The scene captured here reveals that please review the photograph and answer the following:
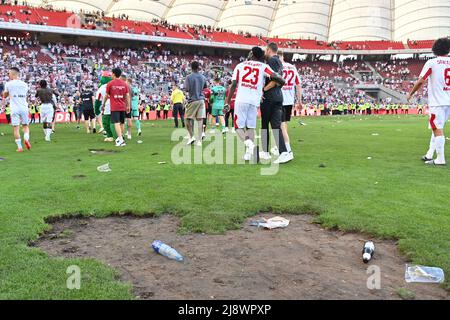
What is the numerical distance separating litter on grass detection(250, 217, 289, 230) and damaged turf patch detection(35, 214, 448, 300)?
0.08m

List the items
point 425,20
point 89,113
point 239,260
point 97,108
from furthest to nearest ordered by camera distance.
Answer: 1. point 425,20
2. point 89,113
3. point 97,108
4. point 239,260

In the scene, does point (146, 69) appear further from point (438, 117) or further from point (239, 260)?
point (239, 260)

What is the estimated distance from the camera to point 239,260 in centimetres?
369

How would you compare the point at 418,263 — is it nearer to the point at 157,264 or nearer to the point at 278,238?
the point at 278,238

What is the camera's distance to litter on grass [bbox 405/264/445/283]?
3246 mm

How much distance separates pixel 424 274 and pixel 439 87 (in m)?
5.98

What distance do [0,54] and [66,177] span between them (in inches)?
1478

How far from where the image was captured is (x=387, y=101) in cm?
5950

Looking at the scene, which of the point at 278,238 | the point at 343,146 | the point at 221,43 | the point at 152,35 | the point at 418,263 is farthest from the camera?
the point at 221,43

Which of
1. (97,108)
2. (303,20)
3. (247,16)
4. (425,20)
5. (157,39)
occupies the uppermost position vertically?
(247,16)

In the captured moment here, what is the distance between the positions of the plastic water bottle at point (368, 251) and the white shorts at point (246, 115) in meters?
4.91

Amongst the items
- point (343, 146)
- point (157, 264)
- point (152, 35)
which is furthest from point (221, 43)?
point (157, 264)

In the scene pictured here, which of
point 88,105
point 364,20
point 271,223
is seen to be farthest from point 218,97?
point 364,20

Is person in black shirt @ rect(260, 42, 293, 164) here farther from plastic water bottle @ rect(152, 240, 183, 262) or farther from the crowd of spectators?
the crowd of spectators
